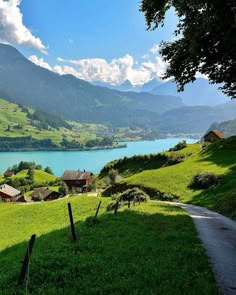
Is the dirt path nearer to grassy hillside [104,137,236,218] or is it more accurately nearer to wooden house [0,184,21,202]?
grassy hillside [104,137,236,218]

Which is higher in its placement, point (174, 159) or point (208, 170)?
point (174, 159)

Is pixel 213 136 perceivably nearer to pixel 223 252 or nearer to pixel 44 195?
pixel 44 195

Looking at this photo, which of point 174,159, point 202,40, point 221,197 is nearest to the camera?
point 202,40

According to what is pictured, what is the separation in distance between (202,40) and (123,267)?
45.9 ft

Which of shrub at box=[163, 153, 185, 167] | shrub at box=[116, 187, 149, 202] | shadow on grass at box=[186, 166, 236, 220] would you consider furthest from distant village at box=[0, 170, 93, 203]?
shrub at box=[116, 187, 149, 202]

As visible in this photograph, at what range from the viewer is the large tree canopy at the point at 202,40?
17625 millimetres

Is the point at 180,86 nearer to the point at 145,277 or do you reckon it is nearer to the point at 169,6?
the point at 169,6

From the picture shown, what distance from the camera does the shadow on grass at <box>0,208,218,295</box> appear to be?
1107 centimetres

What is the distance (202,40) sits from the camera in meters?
20.6

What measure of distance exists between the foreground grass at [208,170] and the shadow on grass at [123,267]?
61.8 ft

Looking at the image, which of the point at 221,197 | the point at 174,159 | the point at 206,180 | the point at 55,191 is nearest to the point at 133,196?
the point at 221,197

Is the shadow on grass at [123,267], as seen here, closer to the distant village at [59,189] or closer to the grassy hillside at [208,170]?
the grassy hillside at [208,170]

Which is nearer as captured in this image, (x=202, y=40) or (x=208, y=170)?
(x=202, y=40)

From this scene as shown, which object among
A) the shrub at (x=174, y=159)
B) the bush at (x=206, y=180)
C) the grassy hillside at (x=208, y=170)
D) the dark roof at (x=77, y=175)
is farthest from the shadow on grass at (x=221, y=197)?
the dark roof at (x=77, y=175)
